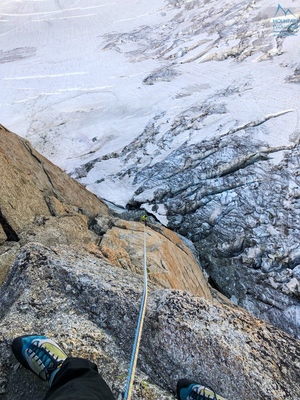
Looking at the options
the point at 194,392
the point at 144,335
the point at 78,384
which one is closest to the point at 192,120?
the point at 144,335

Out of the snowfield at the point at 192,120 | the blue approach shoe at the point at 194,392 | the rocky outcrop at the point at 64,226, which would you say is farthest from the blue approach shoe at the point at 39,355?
the snowfield at the point at 192,120

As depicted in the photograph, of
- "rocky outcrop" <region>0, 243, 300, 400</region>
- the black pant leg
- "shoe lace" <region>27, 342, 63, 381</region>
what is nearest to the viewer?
the black pant leg

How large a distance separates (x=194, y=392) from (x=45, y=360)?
81cm

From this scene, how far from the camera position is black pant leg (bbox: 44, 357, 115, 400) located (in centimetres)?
132

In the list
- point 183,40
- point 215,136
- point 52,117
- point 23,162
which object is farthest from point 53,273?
point 183,40

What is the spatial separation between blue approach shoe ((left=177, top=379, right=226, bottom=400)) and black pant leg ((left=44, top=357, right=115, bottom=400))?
19.0 inches

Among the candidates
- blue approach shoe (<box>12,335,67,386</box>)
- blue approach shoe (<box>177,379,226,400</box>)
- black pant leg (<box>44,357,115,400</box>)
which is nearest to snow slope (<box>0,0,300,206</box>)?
blue approach shoe (<box>12,335,67,386</box>)

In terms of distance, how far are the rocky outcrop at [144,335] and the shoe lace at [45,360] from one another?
13cm

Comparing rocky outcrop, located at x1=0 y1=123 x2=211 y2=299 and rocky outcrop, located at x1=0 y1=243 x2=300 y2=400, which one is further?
rocky outcrop, located at x1=0 y1=123 x2=211 y2=299

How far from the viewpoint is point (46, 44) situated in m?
13.5

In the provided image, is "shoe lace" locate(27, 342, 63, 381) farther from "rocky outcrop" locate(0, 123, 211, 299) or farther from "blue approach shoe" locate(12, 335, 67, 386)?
"rocky outcrop" locate(0, 123, 211, 299)

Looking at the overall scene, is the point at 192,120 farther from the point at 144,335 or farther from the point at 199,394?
the point at 199,394

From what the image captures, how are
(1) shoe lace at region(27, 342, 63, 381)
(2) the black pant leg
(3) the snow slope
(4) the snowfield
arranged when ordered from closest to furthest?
(2) the black pant leg → (1) shoe lace at region(27, 342, 63, 381) → (4) the snowfield → (3) the snow slope

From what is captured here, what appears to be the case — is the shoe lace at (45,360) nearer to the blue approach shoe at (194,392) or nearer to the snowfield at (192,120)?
the blue approach shoe at (194,392)
